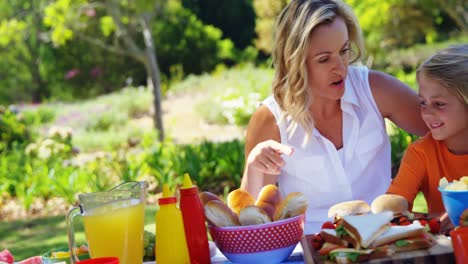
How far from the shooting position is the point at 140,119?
43.2ft

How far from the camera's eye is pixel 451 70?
2.01 m

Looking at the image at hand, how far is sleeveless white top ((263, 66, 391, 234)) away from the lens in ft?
7.88

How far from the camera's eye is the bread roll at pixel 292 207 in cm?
162

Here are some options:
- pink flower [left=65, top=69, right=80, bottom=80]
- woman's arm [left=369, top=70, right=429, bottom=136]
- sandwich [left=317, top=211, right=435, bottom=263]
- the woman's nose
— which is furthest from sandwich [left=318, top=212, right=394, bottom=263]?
pink flower [left=65, top=69, right=80, bottom=80]

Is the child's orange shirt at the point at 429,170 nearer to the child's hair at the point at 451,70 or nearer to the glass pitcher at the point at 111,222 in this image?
the child's hair at the point at 451,70

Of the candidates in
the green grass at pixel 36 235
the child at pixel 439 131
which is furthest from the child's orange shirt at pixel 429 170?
the green grass at pixel 36 235

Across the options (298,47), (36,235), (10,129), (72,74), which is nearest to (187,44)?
(72,74)

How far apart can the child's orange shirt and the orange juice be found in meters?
0.83

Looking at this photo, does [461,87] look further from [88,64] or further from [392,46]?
[88,64]

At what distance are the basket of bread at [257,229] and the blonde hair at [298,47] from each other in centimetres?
75

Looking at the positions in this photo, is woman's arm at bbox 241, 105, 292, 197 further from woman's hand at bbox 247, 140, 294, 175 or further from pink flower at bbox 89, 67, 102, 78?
pink flower at bbox 89, 67, 102, 78

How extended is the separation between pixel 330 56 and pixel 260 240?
0.85 meters

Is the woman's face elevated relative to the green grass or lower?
elevated

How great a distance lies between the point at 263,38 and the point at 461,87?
15002 millimetres
